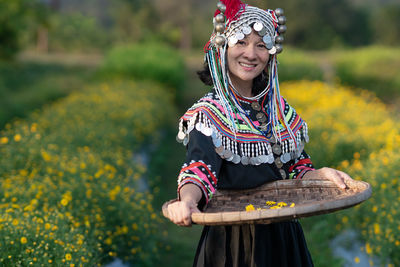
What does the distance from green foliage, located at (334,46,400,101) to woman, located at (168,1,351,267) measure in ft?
39.0

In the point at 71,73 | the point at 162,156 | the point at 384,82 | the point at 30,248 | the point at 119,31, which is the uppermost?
the point at 119,31

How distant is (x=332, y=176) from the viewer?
2.23 metres

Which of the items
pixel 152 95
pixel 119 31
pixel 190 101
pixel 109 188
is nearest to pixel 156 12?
pixel 119 31

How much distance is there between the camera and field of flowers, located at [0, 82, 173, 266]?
302 centimetres

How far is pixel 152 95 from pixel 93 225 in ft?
23.7

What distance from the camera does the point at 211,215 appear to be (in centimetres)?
171

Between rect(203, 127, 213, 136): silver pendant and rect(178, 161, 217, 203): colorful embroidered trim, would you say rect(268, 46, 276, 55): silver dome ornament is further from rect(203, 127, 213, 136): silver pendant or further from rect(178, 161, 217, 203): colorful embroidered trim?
rect(178, 161, 217, 203): colorful embroidered trim

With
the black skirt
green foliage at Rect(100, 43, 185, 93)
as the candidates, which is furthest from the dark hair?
green foliage at Rect(100, 43, 185, 93)

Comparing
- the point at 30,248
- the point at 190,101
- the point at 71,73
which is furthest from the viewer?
the point at 71,73

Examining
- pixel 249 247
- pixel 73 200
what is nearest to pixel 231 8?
pixel 249 247

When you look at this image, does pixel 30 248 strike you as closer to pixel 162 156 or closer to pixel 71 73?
pixel 162 156

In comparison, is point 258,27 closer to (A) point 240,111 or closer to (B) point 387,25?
(A) point 240,111

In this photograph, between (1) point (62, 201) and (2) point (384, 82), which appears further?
(2) point (384, 82)

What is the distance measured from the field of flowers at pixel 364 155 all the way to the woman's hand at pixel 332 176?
179 cm
